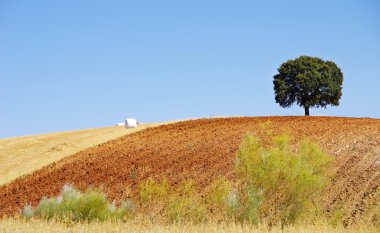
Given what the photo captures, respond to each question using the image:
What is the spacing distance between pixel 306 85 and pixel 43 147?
31166 millimetres

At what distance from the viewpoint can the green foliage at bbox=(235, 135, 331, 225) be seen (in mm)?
17312

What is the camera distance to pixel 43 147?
124ft

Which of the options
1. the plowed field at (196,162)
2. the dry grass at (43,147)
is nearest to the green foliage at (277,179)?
the plowed field at (196,162)

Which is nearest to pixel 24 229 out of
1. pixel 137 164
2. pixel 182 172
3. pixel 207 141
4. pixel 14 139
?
pixel 182 172

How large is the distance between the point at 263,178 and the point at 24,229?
6.68 meters

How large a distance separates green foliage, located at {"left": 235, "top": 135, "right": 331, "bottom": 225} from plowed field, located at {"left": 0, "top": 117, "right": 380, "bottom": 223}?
7.92 feet

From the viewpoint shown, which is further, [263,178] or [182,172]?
[182,172]

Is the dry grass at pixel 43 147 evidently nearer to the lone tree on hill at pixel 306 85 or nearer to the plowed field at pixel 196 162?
the plowed field at pixel 196 162

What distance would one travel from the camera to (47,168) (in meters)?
30.5

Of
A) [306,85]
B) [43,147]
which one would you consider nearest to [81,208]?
[43,147]

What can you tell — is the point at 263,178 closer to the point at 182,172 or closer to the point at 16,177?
the point at 182,172

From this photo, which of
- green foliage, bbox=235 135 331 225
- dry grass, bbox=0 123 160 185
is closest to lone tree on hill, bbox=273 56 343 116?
dry grass, bbox=0 123 160 185

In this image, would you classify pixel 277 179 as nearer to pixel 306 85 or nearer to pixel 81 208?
pixel 81 208

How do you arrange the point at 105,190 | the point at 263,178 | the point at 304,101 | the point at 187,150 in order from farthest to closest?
the point at 304,101 < the point at 187,150 < the point at 105,190 < the point at 263,178
